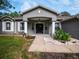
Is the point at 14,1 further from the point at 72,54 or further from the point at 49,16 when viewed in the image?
the point at 72,54

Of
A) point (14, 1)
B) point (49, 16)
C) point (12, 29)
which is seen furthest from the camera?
point (12, 29)

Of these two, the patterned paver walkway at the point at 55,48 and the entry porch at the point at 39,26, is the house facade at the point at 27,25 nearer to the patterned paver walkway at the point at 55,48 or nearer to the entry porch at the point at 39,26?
the entry porch at the point at 39,26

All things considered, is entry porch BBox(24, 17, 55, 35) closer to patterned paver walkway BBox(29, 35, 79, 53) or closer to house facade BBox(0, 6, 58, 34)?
house facade BBox(0, 6, 58, 34)

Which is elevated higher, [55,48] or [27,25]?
[27,25]

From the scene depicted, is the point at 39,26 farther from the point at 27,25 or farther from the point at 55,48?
the point at 55,48

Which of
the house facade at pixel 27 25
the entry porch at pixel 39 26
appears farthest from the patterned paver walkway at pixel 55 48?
the entry porch at pixel 39 26

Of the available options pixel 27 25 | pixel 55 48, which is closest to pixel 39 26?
pixel 27 25

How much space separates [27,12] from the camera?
24438 millimetres

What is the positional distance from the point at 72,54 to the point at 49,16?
623 inches

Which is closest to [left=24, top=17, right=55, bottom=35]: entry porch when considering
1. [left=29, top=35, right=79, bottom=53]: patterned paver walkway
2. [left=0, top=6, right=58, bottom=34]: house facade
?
[left=0, top=6, right=58, bottom=34]: house facade

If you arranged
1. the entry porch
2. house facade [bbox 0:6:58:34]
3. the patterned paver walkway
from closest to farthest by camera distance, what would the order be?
1. the patterned paver walkway
2. house facade [bbox 0:6:58:34]
3. the entry porch

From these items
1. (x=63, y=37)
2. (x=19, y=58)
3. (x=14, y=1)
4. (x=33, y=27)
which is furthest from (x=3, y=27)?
(x=19, y=58)

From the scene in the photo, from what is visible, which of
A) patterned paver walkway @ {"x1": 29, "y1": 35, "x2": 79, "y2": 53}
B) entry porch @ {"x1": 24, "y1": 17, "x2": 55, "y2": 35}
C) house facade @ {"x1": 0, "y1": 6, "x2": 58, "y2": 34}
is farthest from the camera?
entry porch @ {"x1": 24, "y1": 17, "x2": 55, "y2": 35}

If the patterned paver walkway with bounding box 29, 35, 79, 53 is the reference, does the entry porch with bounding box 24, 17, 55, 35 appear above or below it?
above
